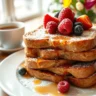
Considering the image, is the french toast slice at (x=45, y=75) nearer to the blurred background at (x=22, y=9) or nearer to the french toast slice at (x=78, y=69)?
the french toast slice at (x=78, y=69)

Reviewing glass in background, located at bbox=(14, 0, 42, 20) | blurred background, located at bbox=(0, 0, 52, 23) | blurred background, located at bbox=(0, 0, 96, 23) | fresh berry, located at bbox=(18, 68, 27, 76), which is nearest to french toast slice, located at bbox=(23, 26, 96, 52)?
fresh berry, located at bbox=(18, 68, 27, 76)

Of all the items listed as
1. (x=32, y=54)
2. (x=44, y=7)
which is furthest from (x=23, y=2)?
(x=32, y=54)

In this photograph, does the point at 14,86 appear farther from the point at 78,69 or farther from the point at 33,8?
the point at 33,8

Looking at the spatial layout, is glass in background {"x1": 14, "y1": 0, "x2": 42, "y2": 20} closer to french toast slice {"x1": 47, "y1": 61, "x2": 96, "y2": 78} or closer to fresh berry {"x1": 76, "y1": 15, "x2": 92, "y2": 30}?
fresh berry {"x1": 76, "y1": 15, "x2": 92, "y2": 30}

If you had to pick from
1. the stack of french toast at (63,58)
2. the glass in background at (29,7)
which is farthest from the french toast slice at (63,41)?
the glass in background at (29,7)

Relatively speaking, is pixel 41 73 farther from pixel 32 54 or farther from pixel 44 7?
pixel 44 7

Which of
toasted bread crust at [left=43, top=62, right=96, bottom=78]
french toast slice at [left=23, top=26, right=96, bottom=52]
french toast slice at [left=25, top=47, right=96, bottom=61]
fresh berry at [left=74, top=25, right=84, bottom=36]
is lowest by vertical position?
toasted bread crust at [left=43, top=62, right=96, bottom=78]

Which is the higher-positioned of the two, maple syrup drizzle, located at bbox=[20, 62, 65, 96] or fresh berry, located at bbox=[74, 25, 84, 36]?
fresh berry, located at bbox=[74, 25, 84, 36]

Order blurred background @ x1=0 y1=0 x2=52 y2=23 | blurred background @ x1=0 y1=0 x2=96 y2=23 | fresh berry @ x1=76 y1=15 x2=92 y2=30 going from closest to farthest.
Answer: fresh berry @ x1=76 y1=15 x2=92 y2=30 < blurred background @ x1=0 y1=0 x2=96 y2=23 < blurred background @ x1=0 y1=0 x2=52 y2=23

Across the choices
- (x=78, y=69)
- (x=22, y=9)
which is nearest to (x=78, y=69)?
(x=78, y=69)
